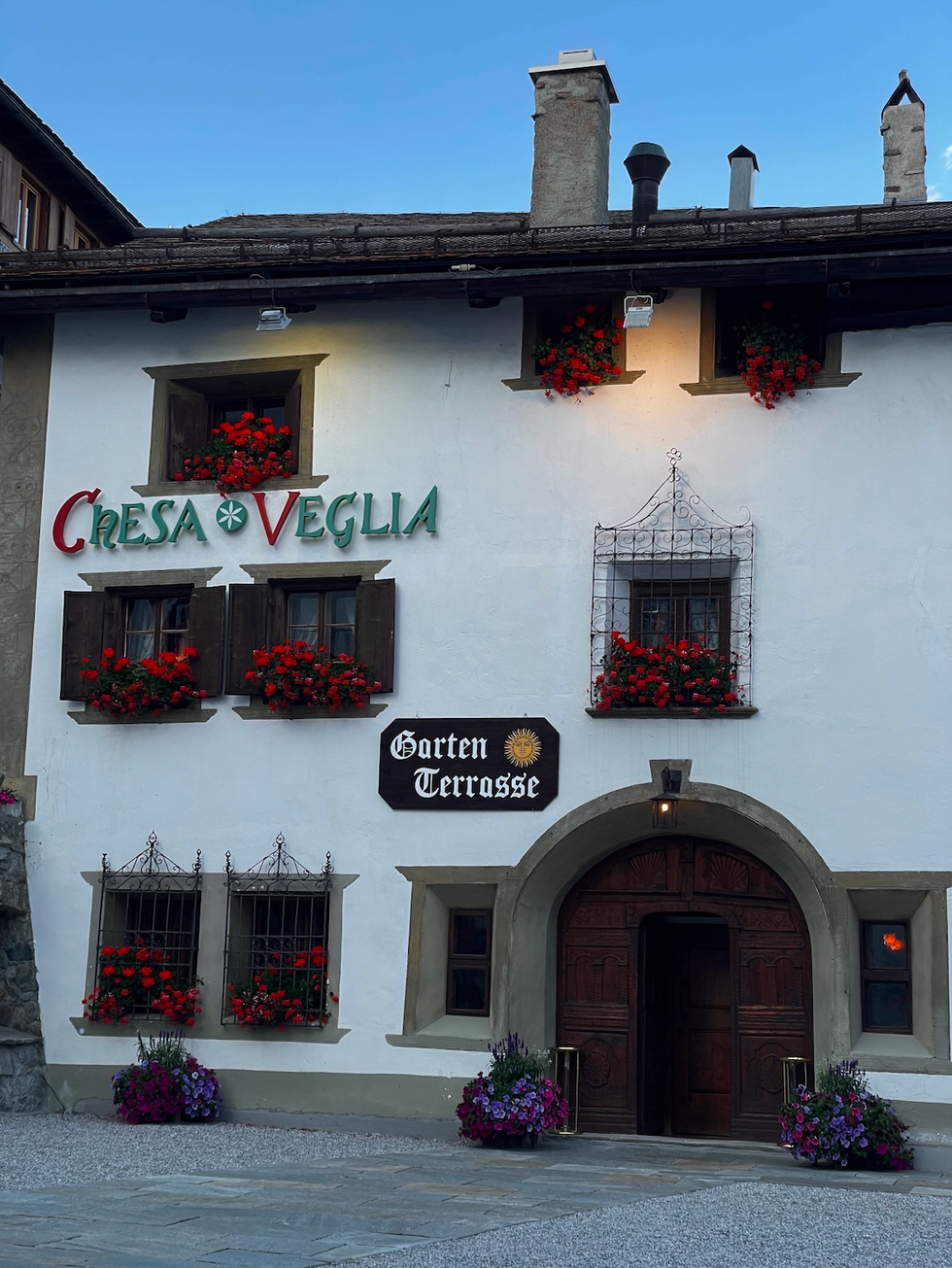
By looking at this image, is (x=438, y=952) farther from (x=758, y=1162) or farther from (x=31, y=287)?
(x=31, y=287)

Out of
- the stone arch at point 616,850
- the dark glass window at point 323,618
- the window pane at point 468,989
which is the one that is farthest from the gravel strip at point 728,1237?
the dark glass window at point 323,618

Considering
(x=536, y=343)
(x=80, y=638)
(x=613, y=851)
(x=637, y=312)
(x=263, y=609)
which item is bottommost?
(x=613, y=851)

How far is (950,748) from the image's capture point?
1253 cm

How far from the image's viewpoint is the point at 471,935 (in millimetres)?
13570

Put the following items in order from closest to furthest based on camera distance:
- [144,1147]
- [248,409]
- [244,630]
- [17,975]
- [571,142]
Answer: [144,1147]
[17,975]
[244,630]
[248,409]
[571,142]

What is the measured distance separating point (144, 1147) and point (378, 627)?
14.7 feet

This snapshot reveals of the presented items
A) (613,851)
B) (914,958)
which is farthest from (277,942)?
(914,958)

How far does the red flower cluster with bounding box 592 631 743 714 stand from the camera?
42.5 ft

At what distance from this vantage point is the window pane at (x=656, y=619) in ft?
44.5

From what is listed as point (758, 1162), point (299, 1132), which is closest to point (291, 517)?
point (299, 1132)

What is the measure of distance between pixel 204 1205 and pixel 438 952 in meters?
4.75

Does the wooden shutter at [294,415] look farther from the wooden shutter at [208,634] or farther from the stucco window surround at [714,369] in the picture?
the stucco window surround at [714,369]

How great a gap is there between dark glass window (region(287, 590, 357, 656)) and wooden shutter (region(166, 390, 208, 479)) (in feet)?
5.48

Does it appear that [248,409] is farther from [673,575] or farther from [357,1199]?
[357,1199]
